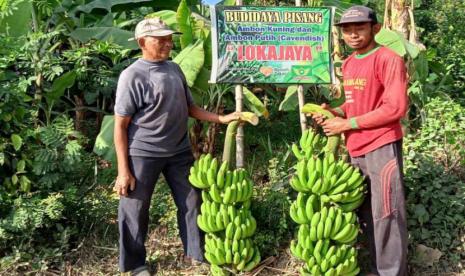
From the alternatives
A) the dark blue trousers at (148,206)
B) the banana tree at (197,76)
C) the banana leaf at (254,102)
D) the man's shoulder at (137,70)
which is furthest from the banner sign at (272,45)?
the dark blue trousers at (148,206)

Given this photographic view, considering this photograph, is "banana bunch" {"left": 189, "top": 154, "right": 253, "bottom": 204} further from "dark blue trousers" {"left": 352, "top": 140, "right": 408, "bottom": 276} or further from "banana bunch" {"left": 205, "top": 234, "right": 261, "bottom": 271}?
"dark blue trousers" {"left": 352, "top": 140, "right": 408, "bottom": 276}

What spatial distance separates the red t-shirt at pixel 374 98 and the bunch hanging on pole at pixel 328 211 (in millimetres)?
182

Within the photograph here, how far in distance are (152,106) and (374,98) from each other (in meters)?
1.43

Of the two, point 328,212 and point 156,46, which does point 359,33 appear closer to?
point 328,212

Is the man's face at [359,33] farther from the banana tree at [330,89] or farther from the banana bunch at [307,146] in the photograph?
the banana tree at [330,89]

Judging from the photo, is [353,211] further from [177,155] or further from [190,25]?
[190,25]

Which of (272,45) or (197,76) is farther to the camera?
(197,76)

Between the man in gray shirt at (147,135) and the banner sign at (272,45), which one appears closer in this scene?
the man in gray shirt at (147,135)

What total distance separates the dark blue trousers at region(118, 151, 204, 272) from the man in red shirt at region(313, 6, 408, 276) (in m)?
1.05

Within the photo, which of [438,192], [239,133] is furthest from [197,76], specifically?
[438,192]

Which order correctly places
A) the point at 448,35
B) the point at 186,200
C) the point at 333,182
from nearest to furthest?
1. the point at 333,182
2. the point at 186,200
3. the point at 448,35

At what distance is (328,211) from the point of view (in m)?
3.35

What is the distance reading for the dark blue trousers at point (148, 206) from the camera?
3461 millimetres

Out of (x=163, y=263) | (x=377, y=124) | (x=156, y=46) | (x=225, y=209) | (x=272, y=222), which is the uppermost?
(x=156, y=46)
